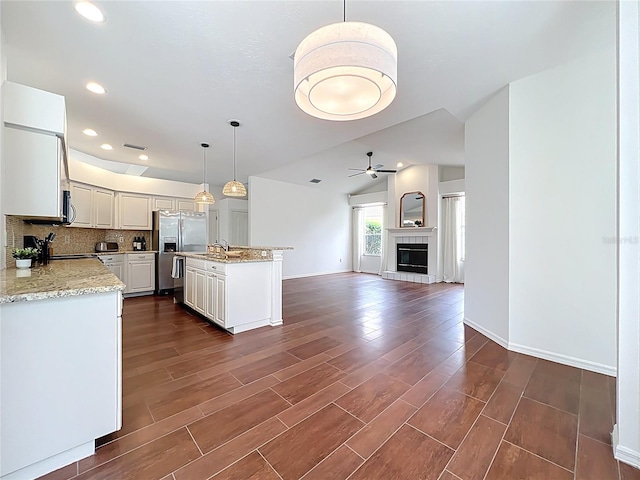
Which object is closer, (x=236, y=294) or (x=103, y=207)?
(x=236, y=294)

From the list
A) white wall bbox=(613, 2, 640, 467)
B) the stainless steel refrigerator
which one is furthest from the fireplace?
white wall bbox=(613, 2, 640, 467)

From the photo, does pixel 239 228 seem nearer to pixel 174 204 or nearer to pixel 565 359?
pixel 174 204

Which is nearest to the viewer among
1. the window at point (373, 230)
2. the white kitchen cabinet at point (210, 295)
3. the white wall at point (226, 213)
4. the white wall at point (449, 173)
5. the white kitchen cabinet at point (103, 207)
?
the white kitchen cabinet at point (210, 295)

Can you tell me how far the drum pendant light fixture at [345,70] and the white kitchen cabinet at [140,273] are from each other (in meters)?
5.41

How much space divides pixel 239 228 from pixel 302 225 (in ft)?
6.31

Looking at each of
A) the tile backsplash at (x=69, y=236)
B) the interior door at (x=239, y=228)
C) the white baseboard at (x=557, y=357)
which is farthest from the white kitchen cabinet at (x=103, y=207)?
the white baseboard at (x=557, y=357)

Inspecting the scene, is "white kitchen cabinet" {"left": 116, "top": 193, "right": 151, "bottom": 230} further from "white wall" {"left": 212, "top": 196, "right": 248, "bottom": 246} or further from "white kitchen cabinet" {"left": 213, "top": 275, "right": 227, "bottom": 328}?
"white kitchen cabinet" {"left": 213, "top": 275, "right": 227, "bottom": 328}

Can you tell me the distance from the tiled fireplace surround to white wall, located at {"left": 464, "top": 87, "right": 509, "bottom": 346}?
3807 millimetres

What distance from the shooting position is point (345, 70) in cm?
147

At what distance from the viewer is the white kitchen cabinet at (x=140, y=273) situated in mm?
5406

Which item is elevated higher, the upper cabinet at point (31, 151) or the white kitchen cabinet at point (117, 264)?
the upper cabinet at point (31, 151)

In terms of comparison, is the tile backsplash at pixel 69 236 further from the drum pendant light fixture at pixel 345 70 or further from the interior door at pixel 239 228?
the drum pendant light fixture at pixel 345 70

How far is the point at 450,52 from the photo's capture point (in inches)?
94.0

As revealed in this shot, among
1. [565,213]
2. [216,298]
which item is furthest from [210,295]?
[565,213]
